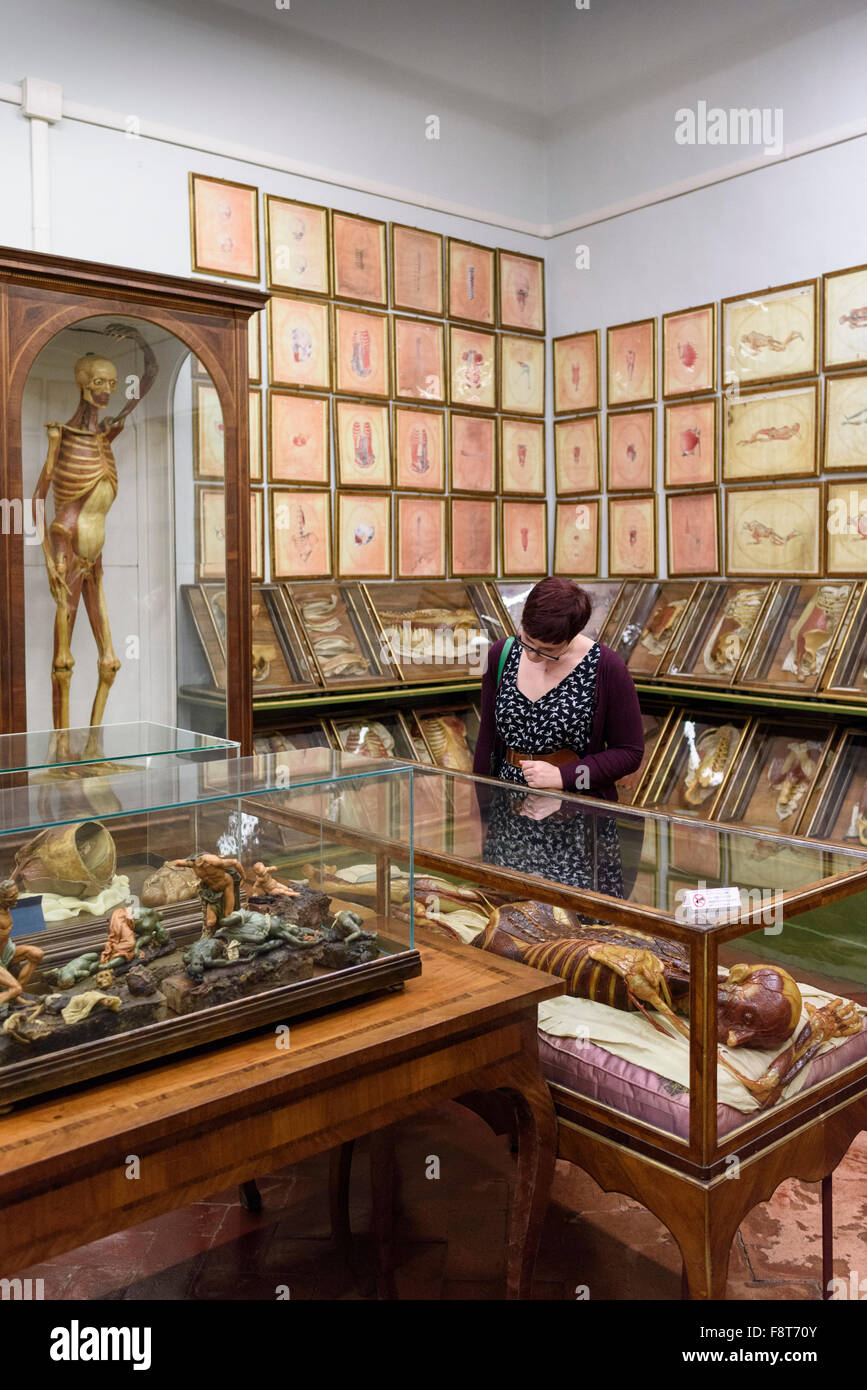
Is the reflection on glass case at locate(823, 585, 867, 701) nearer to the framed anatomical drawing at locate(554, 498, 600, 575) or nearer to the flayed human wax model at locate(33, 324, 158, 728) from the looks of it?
the framed anatomical drawing at locate(554, 498, 600, 575)

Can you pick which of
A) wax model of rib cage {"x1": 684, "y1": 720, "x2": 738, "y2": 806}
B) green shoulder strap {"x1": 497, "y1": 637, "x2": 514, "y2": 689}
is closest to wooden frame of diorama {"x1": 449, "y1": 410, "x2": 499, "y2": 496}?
wax model of rib cage {"x1": 684, "y1": 720, "x2": 738, "y2": 806}

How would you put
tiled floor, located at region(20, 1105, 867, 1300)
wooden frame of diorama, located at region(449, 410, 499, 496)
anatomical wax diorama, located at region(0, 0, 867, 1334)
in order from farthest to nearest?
wooden frame of diorama, located at region(449, 410, 499, 496), tiled floor, located at region(20, 1105, 867, 1300), anatomical wax diorama, located at region(0, 0, 867, 1334)

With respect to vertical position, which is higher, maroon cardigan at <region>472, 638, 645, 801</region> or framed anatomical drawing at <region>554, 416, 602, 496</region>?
framed anatomical drawing at <region>554, 416, 602, 496</region>

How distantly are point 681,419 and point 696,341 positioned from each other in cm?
39

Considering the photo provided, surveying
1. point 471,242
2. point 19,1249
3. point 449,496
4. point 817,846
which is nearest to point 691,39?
point 471,242

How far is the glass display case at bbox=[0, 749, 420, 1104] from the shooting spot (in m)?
1.68

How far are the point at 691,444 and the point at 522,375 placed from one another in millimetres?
1176

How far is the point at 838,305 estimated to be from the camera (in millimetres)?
5125

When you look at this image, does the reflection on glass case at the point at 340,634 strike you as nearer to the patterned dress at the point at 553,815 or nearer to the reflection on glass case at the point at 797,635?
the patterned dress at the point at 553,815

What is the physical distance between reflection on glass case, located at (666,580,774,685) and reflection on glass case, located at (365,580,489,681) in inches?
39.2

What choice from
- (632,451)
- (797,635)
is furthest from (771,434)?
(797,635)

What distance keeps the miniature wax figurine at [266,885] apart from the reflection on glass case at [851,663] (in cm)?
314
